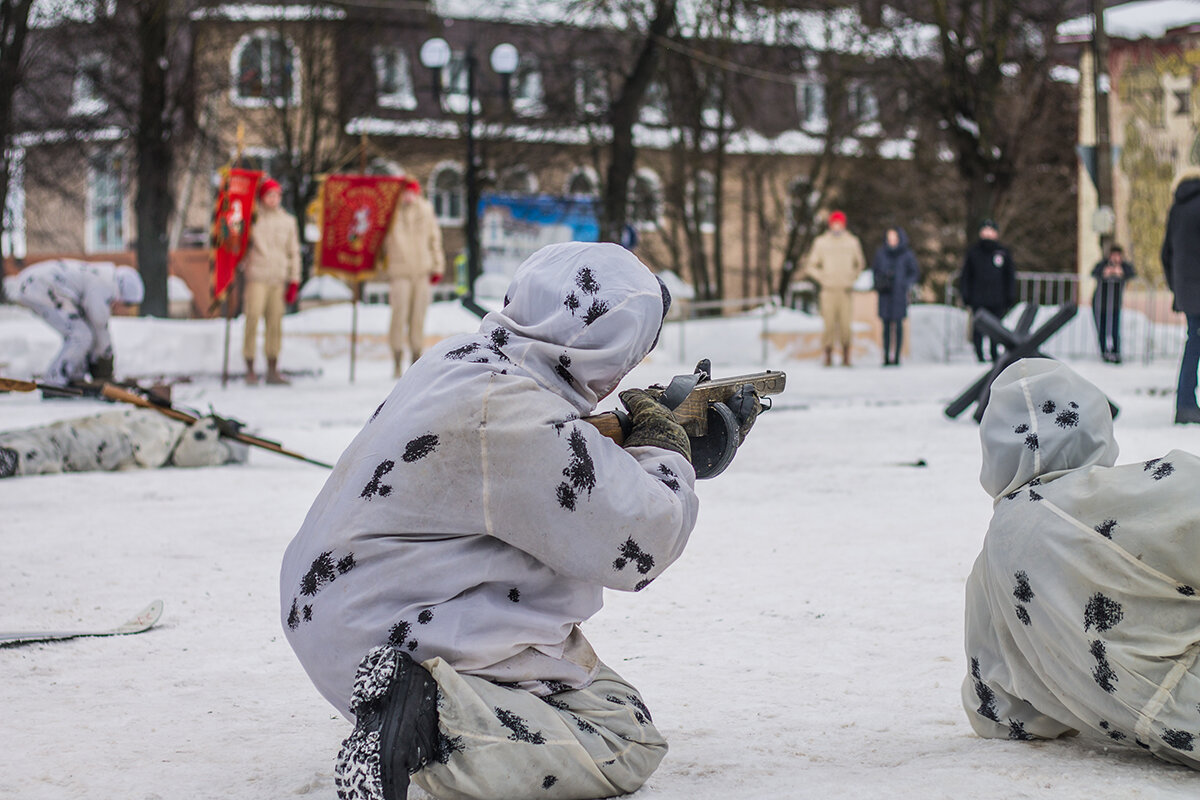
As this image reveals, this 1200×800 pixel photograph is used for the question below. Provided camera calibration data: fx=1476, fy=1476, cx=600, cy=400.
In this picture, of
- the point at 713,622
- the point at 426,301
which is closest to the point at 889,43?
the point at 426,301

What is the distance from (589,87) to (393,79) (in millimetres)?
11774

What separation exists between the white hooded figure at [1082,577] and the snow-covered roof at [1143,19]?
758 inches

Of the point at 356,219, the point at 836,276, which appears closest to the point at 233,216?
the point at 356,219

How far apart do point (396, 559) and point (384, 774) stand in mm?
348

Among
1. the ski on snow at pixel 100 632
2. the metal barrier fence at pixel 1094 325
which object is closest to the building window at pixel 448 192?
the metal barrier fence at pixel 1094 325

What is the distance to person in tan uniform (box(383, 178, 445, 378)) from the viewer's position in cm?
1545

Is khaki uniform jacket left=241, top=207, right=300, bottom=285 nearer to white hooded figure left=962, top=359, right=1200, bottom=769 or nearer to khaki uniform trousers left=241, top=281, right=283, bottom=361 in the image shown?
khaki uniform trousers left=241, top=281, right=283, bottom=361

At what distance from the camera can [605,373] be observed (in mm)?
2520

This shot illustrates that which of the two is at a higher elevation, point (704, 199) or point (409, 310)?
point (704, 199)

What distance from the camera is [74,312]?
12.1 meters

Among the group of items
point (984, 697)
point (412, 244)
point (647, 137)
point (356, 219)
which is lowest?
point (984, 697)

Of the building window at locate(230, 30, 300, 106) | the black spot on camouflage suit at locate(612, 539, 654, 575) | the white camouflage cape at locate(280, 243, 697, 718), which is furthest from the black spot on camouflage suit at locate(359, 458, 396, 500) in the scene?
the building window at locate(230, 30, 300, 106)

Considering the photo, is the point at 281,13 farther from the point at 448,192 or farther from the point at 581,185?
the point at 448,192

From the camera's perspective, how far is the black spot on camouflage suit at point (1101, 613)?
2.72 m
